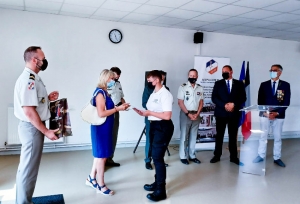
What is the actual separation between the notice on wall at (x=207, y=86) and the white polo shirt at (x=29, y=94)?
3.59 meters

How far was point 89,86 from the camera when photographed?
543cm

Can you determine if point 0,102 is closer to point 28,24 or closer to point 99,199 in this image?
point 28,24

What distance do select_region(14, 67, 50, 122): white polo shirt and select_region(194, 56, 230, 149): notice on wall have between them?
3591mm

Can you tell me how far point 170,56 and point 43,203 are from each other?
411cm

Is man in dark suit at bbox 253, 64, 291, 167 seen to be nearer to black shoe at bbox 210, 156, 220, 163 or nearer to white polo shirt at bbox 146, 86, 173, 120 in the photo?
black shoe at bbox 210, 156, 220, 163

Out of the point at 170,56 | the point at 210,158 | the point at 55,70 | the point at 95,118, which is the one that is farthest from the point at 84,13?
the point at 210,158

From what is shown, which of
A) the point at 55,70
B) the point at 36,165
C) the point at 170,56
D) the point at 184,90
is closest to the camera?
the point at 36,165

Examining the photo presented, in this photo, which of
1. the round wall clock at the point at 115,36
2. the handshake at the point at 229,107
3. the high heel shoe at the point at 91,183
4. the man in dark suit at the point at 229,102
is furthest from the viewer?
the round wall clock at the point at 115,36

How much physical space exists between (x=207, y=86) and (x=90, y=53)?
254 cm

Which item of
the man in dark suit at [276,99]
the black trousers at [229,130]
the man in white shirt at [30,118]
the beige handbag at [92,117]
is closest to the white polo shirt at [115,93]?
the beige handbag at [92,117]

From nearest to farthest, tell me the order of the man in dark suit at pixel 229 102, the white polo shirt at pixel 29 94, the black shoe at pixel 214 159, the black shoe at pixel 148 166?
the white polo shirt at pixel 29 94, the black shoe at pixel 148 166, the man in dark suit at pixel 229 102, the black shoe at pixel 214 159

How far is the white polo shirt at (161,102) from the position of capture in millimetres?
3143

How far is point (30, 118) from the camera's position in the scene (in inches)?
99.3

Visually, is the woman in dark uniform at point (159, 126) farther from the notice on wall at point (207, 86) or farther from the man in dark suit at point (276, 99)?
the notice on wall at point (207, 86)
